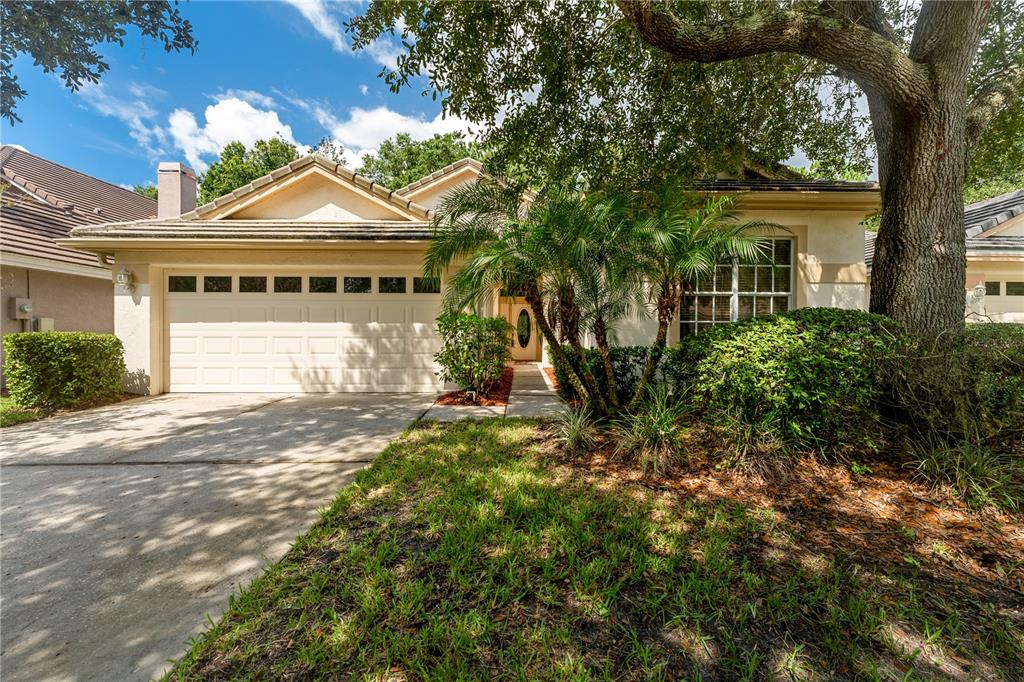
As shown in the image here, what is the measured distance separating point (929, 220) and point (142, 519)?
8.51 metres

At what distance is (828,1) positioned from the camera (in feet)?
15.9

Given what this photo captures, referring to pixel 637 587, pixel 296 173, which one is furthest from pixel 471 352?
pixel 296 173

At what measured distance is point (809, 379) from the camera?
3.69m

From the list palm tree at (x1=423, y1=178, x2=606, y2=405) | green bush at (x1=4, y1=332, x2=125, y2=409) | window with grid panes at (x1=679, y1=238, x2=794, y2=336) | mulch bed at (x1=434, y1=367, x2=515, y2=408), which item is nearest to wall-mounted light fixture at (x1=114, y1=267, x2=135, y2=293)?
green bush at (x1=4, y1=332, x2=125, y2=409)

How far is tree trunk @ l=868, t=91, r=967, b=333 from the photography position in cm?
450

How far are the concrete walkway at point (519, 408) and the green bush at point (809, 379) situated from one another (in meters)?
2.59

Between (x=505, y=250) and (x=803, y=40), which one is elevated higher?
(x=803, y=40)

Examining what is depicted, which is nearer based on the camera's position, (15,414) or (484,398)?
(15,414)

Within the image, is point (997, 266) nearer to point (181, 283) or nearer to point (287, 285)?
point (287, 285)

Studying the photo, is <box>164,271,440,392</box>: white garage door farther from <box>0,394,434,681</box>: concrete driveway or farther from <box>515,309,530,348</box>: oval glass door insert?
<box>515,309,530,348</box>: oval glass door insert

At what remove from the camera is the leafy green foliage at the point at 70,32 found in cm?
526

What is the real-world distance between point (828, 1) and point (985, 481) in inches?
220

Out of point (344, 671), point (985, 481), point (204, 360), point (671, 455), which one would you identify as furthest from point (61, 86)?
point (985, 481)

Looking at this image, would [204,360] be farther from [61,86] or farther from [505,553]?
[505,553]
